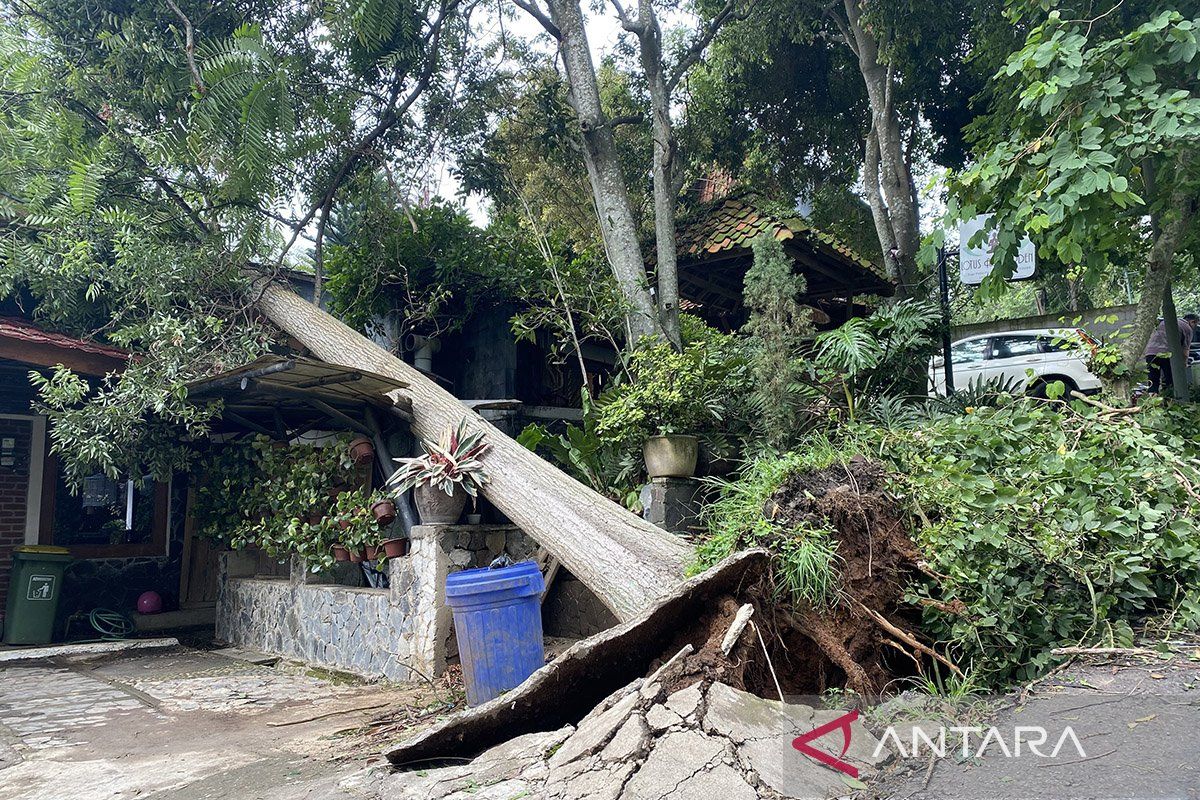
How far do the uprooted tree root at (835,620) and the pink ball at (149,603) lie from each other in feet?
24.1

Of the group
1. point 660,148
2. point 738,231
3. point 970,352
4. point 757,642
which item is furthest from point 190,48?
point 970,352

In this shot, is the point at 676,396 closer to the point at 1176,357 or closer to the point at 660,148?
the point at 660,148

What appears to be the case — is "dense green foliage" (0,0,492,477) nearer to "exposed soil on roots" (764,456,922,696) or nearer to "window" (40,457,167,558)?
"window" (40,457,167,558)

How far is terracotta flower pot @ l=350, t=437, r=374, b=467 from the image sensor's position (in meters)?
7.43

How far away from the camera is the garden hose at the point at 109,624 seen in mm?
8500

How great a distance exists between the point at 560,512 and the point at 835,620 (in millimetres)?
2278

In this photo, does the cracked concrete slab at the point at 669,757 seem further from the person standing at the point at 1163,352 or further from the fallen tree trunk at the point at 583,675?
the person standing at the point at 1163,352

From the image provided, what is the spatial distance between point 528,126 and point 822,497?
742cm

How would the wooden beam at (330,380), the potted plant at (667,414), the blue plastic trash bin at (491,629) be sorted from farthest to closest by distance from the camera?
the wooden beam at (330,380) → the potted plant at (667,414) → the blue plastic trash bin at (491,629)

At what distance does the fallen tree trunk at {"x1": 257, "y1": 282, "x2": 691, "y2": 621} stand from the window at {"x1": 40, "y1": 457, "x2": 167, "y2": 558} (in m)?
3.20

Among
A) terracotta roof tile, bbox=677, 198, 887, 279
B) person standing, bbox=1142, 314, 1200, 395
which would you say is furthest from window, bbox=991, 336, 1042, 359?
terracotta roof tile, bbox=677, 198, 887, 279

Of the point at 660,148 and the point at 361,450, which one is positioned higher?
the point at 660,148

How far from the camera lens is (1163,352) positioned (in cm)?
968

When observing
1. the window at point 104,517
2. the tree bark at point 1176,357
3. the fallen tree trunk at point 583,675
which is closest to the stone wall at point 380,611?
the window at point 104,517
